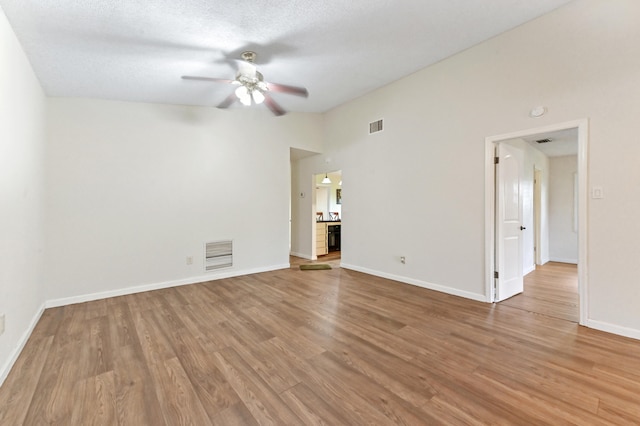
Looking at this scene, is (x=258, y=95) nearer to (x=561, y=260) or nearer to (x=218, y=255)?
(x=218, y=255)

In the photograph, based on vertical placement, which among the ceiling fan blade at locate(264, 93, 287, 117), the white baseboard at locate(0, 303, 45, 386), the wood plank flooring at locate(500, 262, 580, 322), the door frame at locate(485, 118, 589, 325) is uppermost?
the ceiling fan blade at locate(264, 93, 287, 117)

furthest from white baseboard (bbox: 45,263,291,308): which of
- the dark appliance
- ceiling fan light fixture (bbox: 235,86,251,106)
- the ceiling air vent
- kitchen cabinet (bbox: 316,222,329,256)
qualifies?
the ceiling air vent

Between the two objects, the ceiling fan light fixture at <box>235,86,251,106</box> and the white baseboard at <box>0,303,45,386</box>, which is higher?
the ceiling fan light fixture at <box>235,86,251,106</box>

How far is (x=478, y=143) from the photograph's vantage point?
136 inches

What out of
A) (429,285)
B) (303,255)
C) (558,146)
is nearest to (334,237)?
(303,255)

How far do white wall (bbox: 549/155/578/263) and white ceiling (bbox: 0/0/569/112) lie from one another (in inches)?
189

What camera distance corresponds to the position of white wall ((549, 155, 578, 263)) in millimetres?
6031

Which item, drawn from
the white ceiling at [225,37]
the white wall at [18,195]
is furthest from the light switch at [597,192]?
the white wall at [18,195]

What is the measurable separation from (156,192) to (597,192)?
5313 mm

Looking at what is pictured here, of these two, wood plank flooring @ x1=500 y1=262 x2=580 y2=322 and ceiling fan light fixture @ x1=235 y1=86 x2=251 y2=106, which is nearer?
ceiling fan light fixture @ x1=235 y1=86 x2=251 y2=106

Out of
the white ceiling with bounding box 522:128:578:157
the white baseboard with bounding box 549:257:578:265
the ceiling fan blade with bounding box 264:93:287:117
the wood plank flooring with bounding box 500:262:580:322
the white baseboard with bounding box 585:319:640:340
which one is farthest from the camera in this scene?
the white baseboard with bounding box 549:257:578:265

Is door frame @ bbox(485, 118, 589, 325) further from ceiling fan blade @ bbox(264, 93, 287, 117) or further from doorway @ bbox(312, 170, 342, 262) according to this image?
doorway @ bbox(312, 170, 342, 262)

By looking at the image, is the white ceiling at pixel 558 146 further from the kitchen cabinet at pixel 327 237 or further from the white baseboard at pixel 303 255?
the white baseboard at pixel 303 255

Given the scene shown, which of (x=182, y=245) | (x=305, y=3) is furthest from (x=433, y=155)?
(x=182, y=245)
